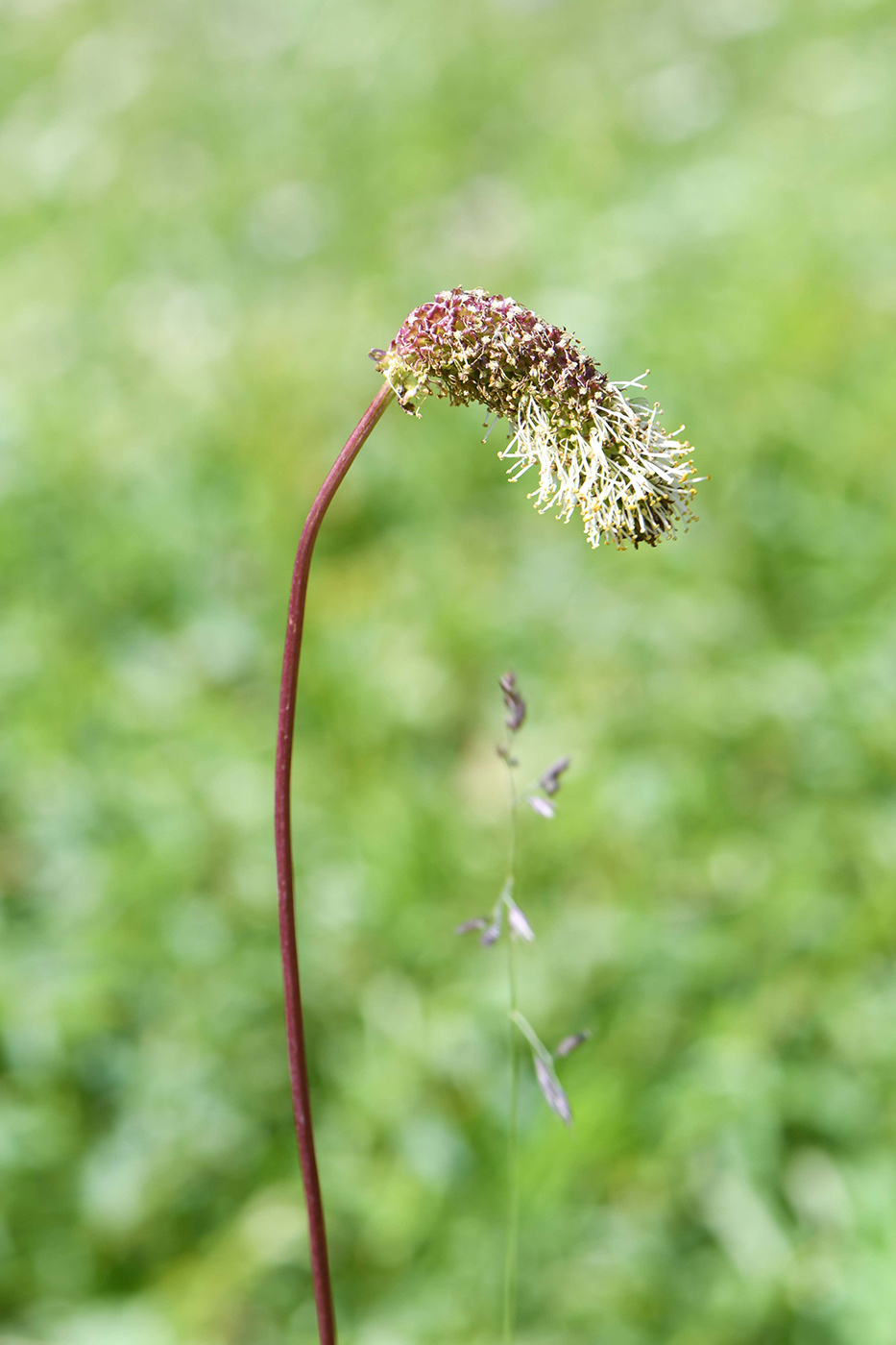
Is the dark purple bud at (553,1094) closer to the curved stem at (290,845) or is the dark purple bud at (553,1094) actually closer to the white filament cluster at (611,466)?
the curved stem at (290,845)

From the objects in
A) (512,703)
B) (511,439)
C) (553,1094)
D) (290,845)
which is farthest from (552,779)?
(290,845)

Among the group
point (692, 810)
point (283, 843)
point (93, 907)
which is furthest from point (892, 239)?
point (283, 843)

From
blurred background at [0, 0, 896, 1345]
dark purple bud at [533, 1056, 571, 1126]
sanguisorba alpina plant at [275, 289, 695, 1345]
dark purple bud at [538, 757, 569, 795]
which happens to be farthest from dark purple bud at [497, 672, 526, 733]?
blurred background at [0, 0, 896, 1345]

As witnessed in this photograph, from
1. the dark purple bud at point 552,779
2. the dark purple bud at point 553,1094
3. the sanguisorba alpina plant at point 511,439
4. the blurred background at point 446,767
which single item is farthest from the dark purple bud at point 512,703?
the blurred background at point 446,767

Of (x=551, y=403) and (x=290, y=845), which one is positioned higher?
(x=551, y=403)

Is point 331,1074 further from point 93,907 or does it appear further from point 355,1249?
point 93,907

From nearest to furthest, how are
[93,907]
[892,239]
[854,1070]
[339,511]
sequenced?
[854,1070] < [93,907] < [339,511] < [892,239]

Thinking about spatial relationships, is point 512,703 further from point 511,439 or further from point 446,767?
point 446,767
